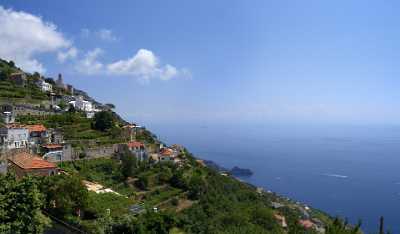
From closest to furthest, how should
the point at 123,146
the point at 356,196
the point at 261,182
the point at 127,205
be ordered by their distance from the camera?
the point at 127,205 → the point at 123,146 → the point at 356,196 → the point at 261,182

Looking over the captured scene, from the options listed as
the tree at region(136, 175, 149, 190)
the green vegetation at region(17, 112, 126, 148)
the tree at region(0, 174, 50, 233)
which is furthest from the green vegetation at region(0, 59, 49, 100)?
the tree at region(0, 174, 50, 233)

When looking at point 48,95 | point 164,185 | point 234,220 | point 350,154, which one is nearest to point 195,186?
point 164,185

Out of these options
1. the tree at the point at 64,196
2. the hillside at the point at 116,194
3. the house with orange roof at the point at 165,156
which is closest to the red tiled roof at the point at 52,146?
the hillside at the point at 116,194

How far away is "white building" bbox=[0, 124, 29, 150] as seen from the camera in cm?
2801

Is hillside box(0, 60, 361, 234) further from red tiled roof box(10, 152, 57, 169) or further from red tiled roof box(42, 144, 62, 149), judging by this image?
red tiled roof box(10, 152, 57, 169)

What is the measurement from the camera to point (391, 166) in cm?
11669

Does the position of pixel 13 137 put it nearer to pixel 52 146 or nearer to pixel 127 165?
pixel 52 146

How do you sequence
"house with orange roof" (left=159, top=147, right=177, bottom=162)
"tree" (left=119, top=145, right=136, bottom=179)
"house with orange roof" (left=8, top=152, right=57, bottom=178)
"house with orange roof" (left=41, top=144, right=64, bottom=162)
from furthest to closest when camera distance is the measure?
"house with orange roof" (left=159, top=147, right=177, bottom=162) < "tree" (left=119, top=145, right=136, bottom=179) < "house with orange roof" (left=41, top=144, right=64, bottom=162) < "house with orange roof" (left=8, top=152, right=57, bottom=178)

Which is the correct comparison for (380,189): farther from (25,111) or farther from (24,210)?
(24,210)

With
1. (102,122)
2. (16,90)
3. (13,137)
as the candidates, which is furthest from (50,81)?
(13,137)

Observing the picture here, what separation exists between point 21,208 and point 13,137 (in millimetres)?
17585

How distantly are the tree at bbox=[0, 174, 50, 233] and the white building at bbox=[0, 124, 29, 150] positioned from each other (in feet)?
52.6

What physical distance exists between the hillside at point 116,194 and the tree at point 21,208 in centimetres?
3

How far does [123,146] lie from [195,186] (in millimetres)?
7152
